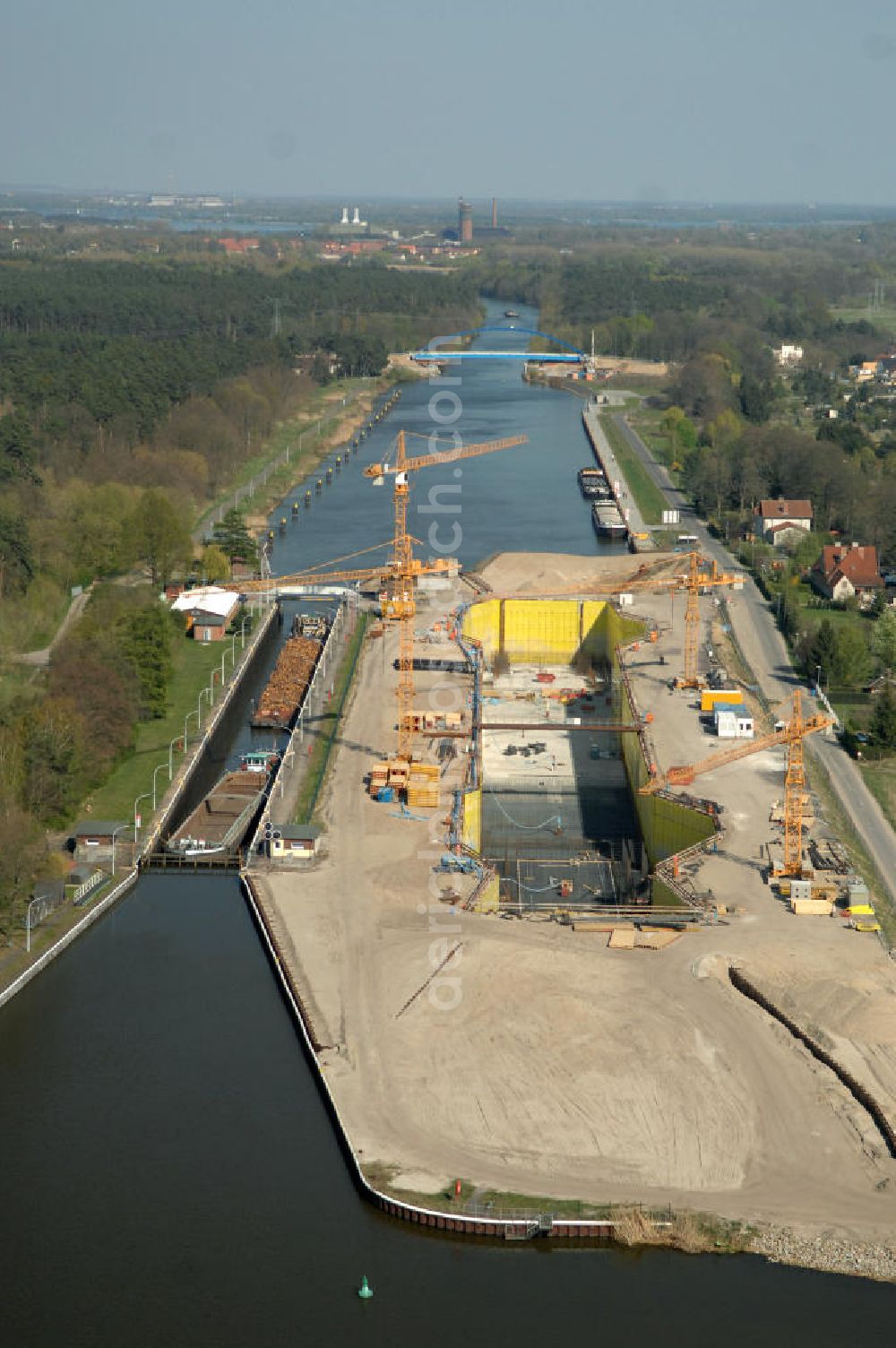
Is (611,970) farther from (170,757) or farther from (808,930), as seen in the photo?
(170,757)

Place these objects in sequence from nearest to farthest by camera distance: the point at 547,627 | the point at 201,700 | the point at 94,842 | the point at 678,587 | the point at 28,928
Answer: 1. the point at 28,928
2. the point at 94,842
3. the point at 201,700
4. the point at 547,627
5. the point at 678,587

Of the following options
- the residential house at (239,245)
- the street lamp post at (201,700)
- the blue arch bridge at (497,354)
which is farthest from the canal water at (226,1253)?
the residential house at (239,245)

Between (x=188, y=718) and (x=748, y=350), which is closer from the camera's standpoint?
(x=188, y=718)

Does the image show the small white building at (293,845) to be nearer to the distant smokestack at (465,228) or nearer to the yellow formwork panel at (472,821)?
the yellow formwork panel at (472,821)

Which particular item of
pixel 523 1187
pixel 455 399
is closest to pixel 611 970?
pixel 523 1187

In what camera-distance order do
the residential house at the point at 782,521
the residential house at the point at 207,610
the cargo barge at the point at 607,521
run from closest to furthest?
the residential house at the point at 207,610
the residential house at the point at 782,521
the cargo barge at the point at 607,521

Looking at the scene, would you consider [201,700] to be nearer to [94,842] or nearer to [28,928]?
[94,842]

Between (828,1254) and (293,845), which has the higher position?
(828,1254)

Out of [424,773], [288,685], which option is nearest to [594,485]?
[288,685]
